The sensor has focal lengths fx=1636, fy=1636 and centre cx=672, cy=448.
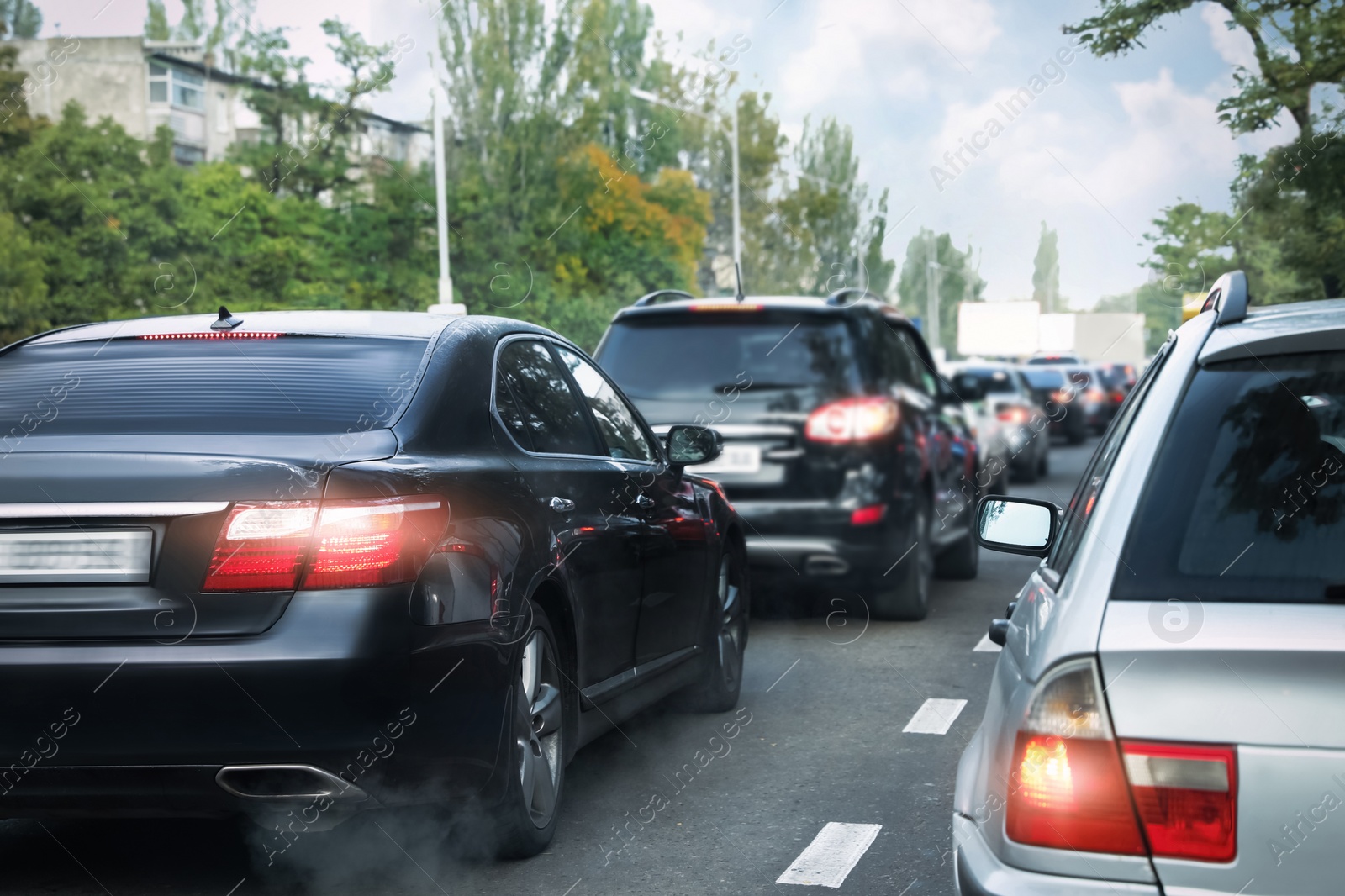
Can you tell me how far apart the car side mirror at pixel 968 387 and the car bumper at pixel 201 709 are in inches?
342

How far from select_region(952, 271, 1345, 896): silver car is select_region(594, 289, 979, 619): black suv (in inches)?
238

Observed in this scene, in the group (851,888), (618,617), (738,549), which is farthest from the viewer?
(738,549)

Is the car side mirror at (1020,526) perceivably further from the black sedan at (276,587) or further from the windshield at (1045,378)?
the windshield at (1045,378)

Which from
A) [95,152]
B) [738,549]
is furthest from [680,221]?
[738,549]

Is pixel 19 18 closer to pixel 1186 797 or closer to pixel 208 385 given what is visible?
pixel 208 385

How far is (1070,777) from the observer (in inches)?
91.7

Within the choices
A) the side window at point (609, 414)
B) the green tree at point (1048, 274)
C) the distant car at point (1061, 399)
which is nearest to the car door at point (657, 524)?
the side window at point (609, 414)

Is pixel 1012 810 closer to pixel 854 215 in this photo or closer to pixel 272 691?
pixel 272 691

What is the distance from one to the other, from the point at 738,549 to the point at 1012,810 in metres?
4.81

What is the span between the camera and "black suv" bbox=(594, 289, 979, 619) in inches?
350

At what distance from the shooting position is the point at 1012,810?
2432 mm

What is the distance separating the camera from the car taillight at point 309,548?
3.87 metres

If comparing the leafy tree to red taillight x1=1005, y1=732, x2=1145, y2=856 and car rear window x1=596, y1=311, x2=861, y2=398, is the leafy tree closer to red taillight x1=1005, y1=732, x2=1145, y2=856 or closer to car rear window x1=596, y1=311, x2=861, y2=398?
car rear window x1=596, y1=311, x2=861, y2=398

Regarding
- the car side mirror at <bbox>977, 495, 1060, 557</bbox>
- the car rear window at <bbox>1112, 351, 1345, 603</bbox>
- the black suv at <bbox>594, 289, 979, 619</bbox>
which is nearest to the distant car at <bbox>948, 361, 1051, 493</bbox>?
the black suv at <bbox>594, 289, 979, 619</bbox>
